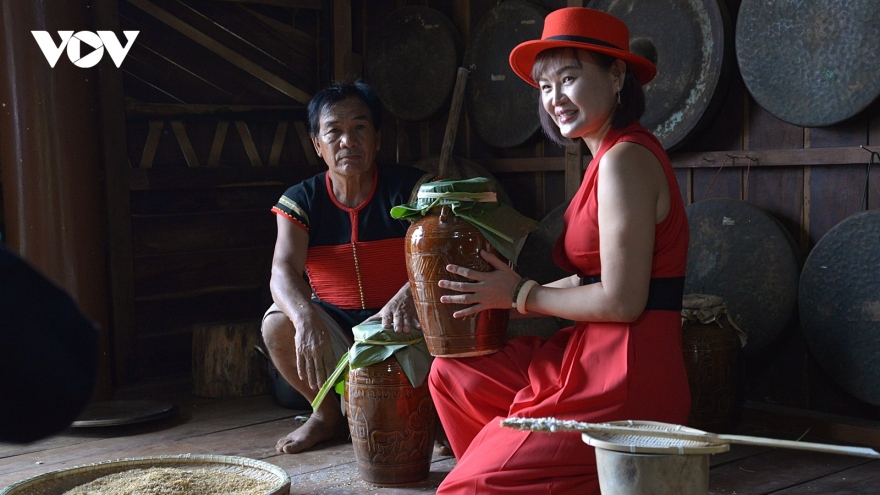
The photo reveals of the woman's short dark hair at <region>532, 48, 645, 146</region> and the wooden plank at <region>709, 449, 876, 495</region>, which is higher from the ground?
the woman's short dark hair at <region>532, 48, 645, 146</region>

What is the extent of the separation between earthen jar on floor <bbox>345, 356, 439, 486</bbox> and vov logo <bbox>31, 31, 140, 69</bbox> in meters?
2.20

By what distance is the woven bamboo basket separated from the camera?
9.17 ft

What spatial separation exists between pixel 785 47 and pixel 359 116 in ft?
5.27

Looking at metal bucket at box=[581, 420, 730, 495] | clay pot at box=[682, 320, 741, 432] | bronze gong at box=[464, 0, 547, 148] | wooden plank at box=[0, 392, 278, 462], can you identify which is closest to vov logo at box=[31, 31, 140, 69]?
wooden plank at box=[0, 392, 278, 462]

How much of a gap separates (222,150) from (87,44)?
0.97 m

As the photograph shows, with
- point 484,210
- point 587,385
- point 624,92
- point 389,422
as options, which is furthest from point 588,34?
point 389,422

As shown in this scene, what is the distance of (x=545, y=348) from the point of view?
2.50m

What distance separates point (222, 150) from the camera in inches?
203

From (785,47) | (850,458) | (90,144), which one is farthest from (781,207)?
(90,144)

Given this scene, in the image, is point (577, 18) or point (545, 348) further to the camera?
point (545, 348)

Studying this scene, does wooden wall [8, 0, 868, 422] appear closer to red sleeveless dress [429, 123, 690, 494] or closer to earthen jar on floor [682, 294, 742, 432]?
earthen jar on floor [682, 294, 742, 432]

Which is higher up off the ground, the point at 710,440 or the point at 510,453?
the point at 710,440

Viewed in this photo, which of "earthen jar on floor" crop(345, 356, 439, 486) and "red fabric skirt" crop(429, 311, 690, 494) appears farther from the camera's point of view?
"earthen jar on floor" crop(345, 356, 439, 486)

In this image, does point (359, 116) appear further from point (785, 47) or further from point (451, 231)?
point (785, 47)
